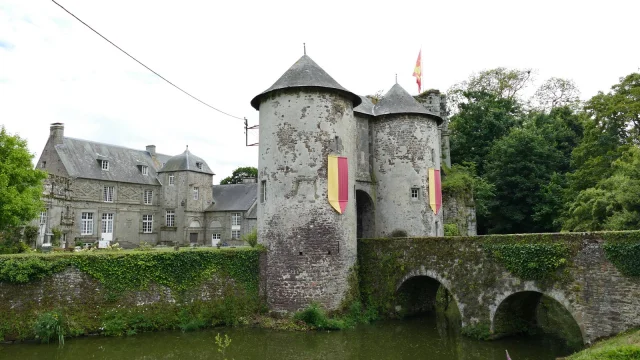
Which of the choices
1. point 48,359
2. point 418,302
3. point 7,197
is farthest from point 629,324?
point 7,197

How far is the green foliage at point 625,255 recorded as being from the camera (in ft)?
35.7

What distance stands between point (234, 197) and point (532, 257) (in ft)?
102

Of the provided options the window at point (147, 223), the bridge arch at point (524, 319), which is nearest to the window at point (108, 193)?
the window at point (147, 223)

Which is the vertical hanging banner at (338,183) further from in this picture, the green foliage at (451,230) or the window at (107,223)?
the window at (107,223)

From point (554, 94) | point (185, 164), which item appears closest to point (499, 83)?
point (554, 94)

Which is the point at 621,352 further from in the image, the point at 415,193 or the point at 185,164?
the point at 185,164

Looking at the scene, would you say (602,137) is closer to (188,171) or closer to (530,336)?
(530,336)

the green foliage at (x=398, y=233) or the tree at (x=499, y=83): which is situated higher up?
the tree at (x=499, y=83)

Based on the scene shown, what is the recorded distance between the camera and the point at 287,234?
16.2 m

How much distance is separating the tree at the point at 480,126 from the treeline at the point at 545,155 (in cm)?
8

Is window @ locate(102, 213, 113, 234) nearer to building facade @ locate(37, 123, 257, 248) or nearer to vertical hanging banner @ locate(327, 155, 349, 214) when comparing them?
building facade @ locate(37, 123, 257, 248)

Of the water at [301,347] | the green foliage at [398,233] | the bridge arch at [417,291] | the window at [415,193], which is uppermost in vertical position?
the window at [415,193]

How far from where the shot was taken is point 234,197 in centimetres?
4053

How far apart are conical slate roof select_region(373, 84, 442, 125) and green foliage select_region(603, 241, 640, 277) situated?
34.2ft
